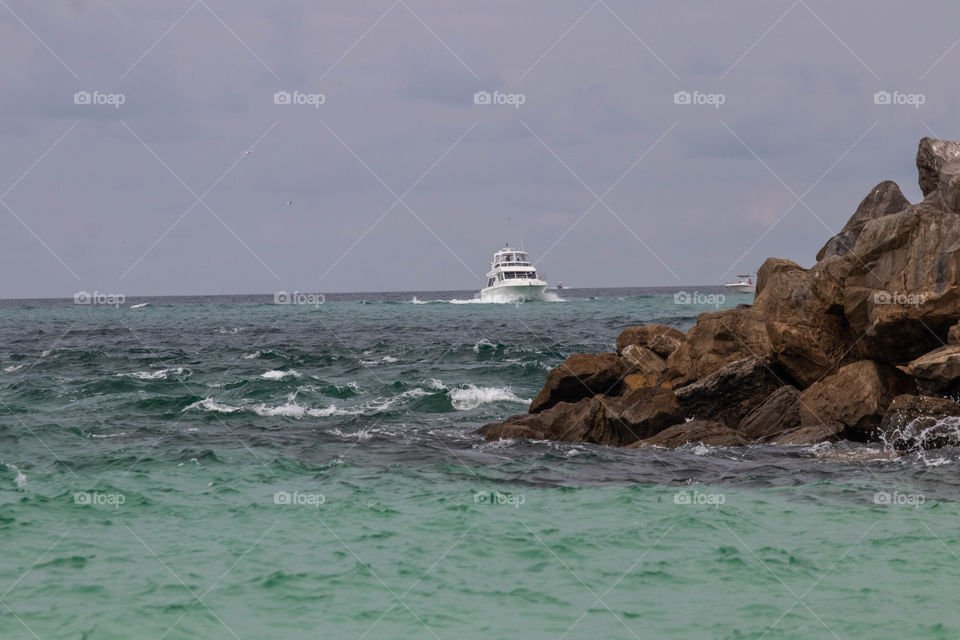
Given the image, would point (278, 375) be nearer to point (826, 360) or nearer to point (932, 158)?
point (826, 360)

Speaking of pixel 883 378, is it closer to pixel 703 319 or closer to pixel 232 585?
pixel 703 319

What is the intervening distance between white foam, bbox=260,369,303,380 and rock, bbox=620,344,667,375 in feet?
46.1

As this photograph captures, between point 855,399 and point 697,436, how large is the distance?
3.01 meters

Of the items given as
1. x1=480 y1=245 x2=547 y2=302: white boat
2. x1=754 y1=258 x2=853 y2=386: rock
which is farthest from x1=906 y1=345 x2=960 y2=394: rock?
x1=480 y1=245 x2=547 y2=302: white boat

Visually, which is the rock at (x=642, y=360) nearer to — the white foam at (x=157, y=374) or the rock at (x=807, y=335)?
the rock at (x=807, y=335)

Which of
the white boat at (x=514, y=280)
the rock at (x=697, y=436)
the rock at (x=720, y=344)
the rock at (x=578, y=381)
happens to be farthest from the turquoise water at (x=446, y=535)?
the white boat at (x=514, y=280)

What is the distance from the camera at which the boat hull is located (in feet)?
379

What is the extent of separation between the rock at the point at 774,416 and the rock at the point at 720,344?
115cm

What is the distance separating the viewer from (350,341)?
5403cm

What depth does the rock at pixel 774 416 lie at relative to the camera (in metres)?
18.9

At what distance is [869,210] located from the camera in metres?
22.3

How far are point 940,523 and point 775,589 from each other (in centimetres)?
362

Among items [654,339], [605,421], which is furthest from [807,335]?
[654,339]

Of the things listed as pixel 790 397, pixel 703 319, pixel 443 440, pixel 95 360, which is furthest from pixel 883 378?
pixel 95 360
